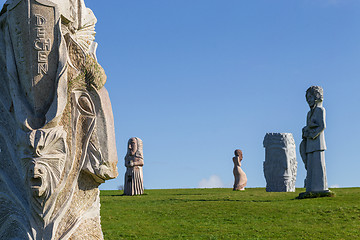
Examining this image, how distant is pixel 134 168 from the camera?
19766 mm

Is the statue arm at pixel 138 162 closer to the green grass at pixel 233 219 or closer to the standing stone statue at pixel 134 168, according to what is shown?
the standing stone statue at pixel 134 168

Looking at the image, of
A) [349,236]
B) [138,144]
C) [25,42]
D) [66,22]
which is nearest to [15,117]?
[25,42]

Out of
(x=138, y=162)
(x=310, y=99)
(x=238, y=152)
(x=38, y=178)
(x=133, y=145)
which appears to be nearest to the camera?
(x=38, y=178)

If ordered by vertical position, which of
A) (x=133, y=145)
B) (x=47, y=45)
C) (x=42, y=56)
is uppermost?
(x=133, y=145)

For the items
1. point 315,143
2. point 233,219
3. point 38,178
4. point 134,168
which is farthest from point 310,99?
point 38,178

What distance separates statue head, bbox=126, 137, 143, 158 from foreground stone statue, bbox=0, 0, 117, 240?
48.6ft

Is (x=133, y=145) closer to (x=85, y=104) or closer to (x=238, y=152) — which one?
(x=238, y=152)

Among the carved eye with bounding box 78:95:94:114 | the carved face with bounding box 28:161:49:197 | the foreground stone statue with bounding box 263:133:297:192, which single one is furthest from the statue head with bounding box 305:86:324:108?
the carved face with bounding box 28:161:49:197

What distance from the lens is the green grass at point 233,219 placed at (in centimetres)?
1013

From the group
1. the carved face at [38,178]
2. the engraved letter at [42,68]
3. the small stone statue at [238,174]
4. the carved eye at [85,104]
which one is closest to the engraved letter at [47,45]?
the engraved letter at [42,68]

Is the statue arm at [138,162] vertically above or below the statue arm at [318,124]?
below

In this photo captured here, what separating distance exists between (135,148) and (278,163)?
23.3 feet

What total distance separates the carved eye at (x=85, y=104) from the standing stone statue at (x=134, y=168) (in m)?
14.8

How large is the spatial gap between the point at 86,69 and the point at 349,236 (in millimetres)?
7816
